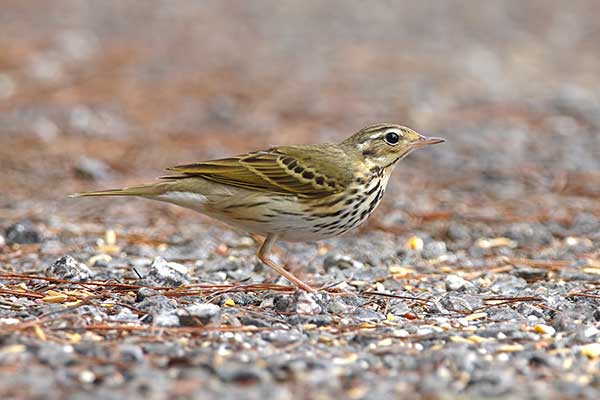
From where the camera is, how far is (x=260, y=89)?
13.7 metres

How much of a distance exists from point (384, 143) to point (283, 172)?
73cm

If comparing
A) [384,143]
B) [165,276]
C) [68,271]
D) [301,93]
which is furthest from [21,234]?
[301,93]

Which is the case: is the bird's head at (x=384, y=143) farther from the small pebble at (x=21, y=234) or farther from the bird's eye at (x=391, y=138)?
the small pebble at (x=21, y=234)

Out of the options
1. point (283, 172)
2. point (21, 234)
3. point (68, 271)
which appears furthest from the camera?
point (21, 234)

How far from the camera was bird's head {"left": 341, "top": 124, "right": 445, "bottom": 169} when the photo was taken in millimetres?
6469

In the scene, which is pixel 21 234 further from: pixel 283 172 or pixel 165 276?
pixel 283 172

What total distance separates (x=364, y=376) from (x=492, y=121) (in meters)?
8.43

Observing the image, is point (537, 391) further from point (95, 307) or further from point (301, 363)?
point (95, 307)

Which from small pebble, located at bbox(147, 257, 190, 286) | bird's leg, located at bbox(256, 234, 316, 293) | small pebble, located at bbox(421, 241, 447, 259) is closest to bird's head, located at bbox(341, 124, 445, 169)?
bird's leg, located at bbox(256, 234, 316, 293)

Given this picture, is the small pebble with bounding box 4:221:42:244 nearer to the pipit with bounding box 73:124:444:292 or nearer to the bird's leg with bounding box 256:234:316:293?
the pipit with bounding box 73:124:444:292

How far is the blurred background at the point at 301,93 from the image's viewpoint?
32.4ft

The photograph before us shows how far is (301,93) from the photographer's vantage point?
13.7 metres

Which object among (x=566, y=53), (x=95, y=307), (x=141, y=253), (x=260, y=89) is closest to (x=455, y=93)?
(x=260, y=89)

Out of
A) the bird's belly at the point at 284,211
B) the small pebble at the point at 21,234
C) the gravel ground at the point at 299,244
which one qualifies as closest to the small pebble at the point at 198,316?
the gravel ground at the point at 299,244
